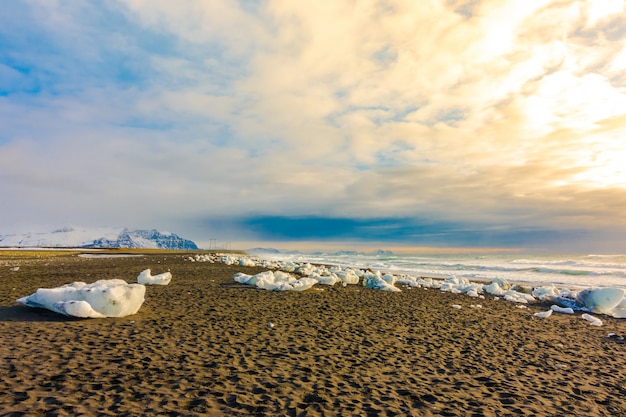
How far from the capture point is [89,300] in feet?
33.2

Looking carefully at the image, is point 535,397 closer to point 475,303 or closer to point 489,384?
point 489,384

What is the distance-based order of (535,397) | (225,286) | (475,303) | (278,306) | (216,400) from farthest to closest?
(225,286) → (475,303) → (278,306) → (535,397) → (216,400)

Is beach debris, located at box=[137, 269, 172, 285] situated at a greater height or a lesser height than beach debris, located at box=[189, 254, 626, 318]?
greater

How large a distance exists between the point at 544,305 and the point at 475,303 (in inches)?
158

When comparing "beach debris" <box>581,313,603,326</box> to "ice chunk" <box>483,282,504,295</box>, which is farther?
"ice chunk" <box>483,282,504,295</box>

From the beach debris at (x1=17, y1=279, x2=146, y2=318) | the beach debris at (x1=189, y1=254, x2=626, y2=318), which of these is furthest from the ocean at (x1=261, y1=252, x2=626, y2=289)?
the beach debris at (x1=17, y1=279, x2=146, y2=318)

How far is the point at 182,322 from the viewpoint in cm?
1049

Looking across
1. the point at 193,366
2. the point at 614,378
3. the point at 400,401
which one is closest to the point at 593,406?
the point at 614,378

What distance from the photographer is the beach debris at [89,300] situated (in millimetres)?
9734

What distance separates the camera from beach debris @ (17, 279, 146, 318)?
9.73 metres

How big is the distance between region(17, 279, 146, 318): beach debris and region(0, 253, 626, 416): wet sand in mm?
265

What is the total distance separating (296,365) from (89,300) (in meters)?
6.62

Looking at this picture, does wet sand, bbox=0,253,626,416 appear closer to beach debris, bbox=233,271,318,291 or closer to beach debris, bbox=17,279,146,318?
beach debris, bbox=17,279,146,318

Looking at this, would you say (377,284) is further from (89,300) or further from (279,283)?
(89,300)
